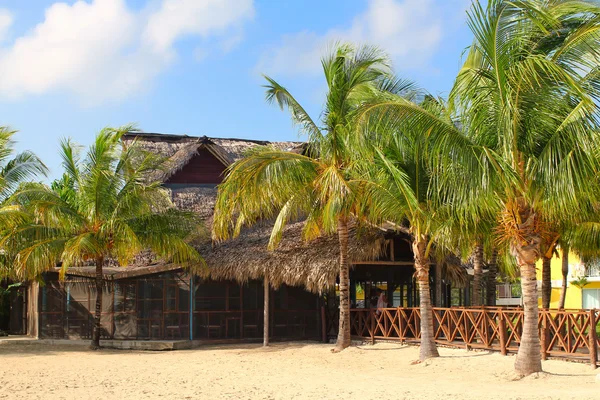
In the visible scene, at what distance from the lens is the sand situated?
435 inches

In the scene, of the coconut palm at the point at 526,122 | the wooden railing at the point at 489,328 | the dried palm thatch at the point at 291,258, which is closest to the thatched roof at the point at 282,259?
the dried palm thatch at the point at 291,258

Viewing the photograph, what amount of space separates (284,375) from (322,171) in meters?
4.94

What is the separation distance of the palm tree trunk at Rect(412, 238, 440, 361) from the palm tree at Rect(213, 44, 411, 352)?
71.3 inches

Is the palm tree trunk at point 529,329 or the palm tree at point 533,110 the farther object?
the palm tree trunk at point 529,329

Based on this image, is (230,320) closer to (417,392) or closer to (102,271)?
(102,271)

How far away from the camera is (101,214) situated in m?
18.2

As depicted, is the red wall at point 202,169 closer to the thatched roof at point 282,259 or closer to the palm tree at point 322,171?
the thatched roof at point 282,259

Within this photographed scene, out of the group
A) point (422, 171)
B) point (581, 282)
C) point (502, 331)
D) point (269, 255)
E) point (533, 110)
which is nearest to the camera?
point (533, 110)

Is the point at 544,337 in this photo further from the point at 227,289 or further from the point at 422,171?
the point at 227,289

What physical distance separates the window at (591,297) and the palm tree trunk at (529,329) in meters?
25.7

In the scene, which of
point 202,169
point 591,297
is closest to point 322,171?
point 202,169

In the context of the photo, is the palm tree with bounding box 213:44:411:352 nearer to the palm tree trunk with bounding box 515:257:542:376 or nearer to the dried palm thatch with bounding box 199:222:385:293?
the dried palm thatch with bounding box 199:222:385:293

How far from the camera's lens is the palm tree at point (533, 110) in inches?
413

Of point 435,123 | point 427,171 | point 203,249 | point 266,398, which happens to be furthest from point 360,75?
point 266,398
